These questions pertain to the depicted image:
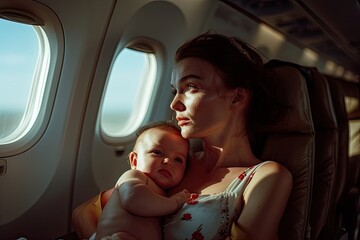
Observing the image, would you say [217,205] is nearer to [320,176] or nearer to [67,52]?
[320,176]

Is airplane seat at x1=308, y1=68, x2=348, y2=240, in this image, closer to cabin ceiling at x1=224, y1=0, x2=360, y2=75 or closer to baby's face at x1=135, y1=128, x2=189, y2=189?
baby's face at x1=135, y1=128, x2=189, y2=189

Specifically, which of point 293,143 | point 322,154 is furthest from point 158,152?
point 322,154

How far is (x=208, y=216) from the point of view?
157cm

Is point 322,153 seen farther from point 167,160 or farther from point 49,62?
point 49,62

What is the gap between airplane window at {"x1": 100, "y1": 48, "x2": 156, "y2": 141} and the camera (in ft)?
9.24

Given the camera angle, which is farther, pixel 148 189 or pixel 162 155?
pixel 162 155

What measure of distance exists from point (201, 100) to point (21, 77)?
113 centimetres

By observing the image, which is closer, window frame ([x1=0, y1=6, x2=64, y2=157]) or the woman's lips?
the woman's lips

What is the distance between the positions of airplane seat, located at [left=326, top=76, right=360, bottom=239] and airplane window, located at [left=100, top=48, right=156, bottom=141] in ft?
4.28

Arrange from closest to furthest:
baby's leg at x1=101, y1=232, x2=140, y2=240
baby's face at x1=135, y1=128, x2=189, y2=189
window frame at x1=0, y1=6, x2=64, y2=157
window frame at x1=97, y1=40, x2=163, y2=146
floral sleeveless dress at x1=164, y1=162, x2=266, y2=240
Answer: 1. baby's leg at x1=101, y1=232, x2=140, y2=240
2. floral sleeveless dress at x1=164, y1=162, x2=266, y2=240
3. baby's face at x1=135, y1=128, x2=189, y2=189
4. window frame at x1=0, y1=6, x2=64, y2=157
5. window frame at x1=97, y1=40, x2=163, y2=146

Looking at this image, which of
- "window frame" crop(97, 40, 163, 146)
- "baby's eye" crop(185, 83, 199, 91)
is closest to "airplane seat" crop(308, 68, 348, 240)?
"baby's eye" crop(185, 83, 199, 91)

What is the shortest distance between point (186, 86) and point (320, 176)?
2.47ft

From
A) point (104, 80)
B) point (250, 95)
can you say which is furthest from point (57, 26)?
point (250, 95)

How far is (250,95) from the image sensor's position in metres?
1.87
